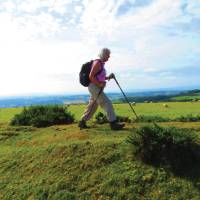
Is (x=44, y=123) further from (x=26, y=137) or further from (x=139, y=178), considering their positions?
(x=139, y=178)

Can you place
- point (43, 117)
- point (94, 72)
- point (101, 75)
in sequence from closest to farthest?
point (94, 72)
point (101, 75)
point (43, 117)

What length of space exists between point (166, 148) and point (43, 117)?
9.32 m

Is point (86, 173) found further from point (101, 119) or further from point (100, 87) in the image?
point (101, 119)

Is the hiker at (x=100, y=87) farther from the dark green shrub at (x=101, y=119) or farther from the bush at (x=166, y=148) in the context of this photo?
the bush at (x=166, y=148)

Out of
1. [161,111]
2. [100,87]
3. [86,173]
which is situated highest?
[100,87]

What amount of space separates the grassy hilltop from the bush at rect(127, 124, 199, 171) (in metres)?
0.27

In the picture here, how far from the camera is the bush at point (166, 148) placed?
42.6ft

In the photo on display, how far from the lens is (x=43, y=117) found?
21.5 metres

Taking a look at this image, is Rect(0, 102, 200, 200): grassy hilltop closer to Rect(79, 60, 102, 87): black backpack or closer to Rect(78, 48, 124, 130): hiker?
Rect(78, 48, 124, 130): hiker

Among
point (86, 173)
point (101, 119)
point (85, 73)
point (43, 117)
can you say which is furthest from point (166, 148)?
point (43, 117)

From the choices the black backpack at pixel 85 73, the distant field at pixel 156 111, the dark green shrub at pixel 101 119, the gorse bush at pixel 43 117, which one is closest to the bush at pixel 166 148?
the black backpack at pixel 85 73

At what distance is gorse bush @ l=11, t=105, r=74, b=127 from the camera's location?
21.3 metres

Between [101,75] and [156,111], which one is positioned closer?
[101,75]

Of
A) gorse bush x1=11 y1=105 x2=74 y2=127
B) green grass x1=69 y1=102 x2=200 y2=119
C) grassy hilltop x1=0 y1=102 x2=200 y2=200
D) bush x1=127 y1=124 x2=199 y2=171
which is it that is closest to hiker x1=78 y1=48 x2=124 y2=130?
grassy hilltop x1=0 y1=102 x2=200 y2=200
